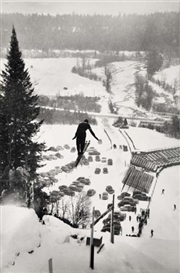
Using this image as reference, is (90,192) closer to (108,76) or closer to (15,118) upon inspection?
(15,118)

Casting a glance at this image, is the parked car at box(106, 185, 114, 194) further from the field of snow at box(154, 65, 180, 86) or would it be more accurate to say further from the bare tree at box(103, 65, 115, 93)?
the bare tree at box(103, 65, 115, 93)

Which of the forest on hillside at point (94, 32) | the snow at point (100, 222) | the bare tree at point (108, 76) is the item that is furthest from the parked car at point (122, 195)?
the bare tree at point (108, 76)

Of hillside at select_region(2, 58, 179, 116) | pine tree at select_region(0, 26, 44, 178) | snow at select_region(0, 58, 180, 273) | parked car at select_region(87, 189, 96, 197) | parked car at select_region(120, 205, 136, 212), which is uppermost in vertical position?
hillside at select_region(2, 58, 179, 116)

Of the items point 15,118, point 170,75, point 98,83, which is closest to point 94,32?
A: point 98,83

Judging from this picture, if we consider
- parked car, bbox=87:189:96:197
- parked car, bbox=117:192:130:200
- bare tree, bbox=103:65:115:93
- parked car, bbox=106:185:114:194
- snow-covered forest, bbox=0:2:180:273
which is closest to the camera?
snow-covered forest, bbox=0:2:180:273

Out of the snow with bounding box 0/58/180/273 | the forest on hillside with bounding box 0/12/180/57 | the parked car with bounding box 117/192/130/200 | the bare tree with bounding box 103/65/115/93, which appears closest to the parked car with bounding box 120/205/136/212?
the snow with bounding box 0/58/180/273
